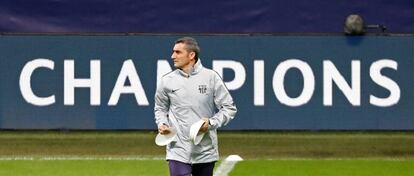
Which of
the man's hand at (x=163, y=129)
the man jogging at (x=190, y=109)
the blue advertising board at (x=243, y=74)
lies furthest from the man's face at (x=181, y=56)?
the blue advertising board at (x=243, y=74)

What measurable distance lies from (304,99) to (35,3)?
4255 mm

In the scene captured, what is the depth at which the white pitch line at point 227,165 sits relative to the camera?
43.7ft

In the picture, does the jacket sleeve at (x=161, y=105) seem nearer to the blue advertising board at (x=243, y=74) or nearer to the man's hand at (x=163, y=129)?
the man's hand at (x=163, y=129)

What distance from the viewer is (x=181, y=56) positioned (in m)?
8.77

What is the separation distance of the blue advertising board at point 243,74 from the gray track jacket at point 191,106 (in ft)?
28.4

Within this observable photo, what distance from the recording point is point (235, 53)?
58.0 ft

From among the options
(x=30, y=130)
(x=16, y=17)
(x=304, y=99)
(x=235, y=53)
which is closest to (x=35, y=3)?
(x=16, y=17)

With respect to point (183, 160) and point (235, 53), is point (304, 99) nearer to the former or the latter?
point (235, 53)

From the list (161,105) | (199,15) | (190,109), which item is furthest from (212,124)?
(199,15)

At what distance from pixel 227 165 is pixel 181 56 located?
554cm

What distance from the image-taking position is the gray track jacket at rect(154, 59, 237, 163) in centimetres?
891

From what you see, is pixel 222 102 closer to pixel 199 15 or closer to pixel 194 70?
pixel 194 70

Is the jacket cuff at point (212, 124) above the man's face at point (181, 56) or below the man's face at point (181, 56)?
below

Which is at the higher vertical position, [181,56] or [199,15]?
[199,15]
